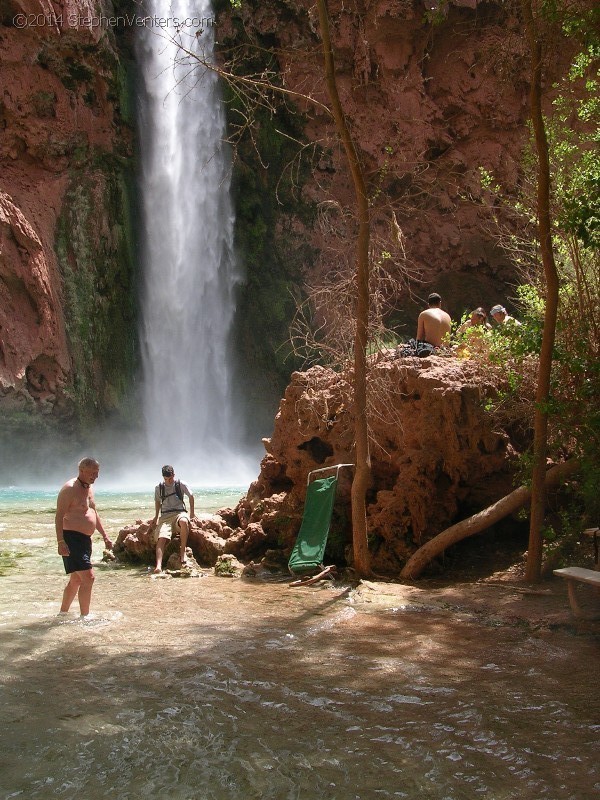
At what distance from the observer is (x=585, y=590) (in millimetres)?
6855

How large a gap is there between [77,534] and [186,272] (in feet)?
67.7

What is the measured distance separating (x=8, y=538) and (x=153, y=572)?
3847 millimetres

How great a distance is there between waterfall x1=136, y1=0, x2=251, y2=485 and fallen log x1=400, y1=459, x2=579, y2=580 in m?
17.4

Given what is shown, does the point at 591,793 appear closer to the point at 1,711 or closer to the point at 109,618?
the point at 1,711

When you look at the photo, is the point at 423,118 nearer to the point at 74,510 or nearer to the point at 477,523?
the point at 477,523

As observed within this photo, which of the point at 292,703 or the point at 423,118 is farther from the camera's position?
the point at 423,118

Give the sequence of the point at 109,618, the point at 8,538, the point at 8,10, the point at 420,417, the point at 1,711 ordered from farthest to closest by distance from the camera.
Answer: the point at 8,10 → the point at 8,538 → the point at 420,417 → the point at 109,618 → the point at 1,711

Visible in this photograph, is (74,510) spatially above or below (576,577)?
above

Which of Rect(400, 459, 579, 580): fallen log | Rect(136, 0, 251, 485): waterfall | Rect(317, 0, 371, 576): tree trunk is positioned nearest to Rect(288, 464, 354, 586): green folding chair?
Rect(317, 0, 371, 576): tree trunk

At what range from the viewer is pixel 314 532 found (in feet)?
28.5

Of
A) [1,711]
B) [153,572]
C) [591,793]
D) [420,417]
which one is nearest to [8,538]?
[153,572]

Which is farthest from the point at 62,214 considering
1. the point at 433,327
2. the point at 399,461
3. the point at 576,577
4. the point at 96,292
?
the point at 576,577

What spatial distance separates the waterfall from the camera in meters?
25.9

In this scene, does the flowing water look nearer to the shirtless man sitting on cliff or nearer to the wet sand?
the wet sand
